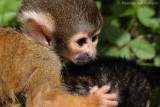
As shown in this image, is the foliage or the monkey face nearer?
the monkey face

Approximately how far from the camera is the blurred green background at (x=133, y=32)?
476cm

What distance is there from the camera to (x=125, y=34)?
4.93m

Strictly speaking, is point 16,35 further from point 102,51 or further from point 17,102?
point 102,51

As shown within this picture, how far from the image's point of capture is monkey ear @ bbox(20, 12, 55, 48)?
3.48 metres

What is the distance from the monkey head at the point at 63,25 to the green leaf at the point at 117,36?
4.02ft

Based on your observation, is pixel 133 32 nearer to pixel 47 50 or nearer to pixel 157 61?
pixel 157 61

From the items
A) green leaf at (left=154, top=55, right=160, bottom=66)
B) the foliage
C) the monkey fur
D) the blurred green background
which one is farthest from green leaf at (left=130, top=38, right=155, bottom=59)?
the foliage

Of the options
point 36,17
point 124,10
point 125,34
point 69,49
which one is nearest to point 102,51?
point 125,34

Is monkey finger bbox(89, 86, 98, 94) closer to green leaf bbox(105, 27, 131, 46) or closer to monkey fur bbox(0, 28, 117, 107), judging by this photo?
monkey fur bbox(0, 28, 117, 107)

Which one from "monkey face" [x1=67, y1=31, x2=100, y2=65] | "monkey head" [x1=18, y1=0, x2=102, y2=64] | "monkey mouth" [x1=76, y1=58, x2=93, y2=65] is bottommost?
"monkey mouth" [x1=76, y1=58, x2=93, y2=65]

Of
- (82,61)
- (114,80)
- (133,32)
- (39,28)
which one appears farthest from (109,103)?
(133,32)

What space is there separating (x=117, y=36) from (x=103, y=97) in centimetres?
185

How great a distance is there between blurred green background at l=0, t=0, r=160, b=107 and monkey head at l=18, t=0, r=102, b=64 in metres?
0.95

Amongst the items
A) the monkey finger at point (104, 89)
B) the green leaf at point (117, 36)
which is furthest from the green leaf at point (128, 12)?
the monkey finger at point (104, 89)
